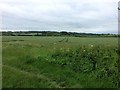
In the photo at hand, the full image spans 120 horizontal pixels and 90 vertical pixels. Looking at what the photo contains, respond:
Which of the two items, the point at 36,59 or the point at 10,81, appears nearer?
the point at 10,81

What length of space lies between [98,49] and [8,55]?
7.50 m

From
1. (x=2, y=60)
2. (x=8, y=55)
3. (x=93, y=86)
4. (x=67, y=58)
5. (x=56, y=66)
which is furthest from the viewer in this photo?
(x=8, y=55)

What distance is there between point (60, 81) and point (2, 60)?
748cm

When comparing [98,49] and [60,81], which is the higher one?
[98,49]

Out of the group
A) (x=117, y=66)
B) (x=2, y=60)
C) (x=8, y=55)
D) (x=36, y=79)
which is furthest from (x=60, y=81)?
(x=8, y=55)

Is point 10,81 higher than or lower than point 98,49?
lower

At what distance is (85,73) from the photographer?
59.6 ft

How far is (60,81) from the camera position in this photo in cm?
1681

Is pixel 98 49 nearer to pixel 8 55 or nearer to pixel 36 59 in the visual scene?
pixel 36 59

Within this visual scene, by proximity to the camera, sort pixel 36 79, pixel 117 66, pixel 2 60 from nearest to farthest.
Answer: pixel 36 79, pixel 117 66, pixel 2 60

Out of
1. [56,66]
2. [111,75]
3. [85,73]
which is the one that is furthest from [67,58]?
[111,75]

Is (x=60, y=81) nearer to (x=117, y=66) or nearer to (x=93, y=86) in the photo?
(x=93, y=86)

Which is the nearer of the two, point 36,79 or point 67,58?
point 36,79

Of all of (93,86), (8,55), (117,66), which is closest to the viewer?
(93,86)
